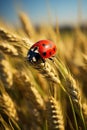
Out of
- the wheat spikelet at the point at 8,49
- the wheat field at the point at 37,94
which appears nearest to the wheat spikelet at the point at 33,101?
the wheat field at the point at 37,94

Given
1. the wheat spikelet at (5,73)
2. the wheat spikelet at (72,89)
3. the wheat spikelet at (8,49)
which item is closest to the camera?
the wheat spikelet at (72,89)

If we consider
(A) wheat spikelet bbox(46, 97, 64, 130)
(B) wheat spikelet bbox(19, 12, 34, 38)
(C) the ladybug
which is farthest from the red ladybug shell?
(B) wheat spikelet bbox(19, 12, 34, 38)

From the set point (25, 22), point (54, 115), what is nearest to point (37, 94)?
point (54, 115)

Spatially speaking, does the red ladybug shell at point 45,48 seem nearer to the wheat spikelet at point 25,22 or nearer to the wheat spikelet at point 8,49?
the wheat spikelet at point 8,49

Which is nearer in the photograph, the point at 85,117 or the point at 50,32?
the point at 85,117

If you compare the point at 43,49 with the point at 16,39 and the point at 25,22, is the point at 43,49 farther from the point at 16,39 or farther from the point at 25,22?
the point at 25,22

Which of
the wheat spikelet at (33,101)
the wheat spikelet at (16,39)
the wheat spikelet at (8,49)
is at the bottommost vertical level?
the wheat spikelet at (33,101)

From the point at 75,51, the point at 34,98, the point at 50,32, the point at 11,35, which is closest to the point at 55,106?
the point at 34,98

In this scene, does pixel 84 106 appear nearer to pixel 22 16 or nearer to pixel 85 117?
pixel 85 117

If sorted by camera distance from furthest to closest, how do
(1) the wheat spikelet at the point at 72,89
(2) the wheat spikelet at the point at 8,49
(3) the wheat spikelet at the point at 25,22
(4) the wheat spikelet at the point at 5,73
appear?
(3) the wheat spikelet at the point at 25,22
(4) the wheat spikelet at the point at 5,73
(2) the wheat spikelet at the point at 8,49
(1) the wheat spikelet at the point at 72,89
